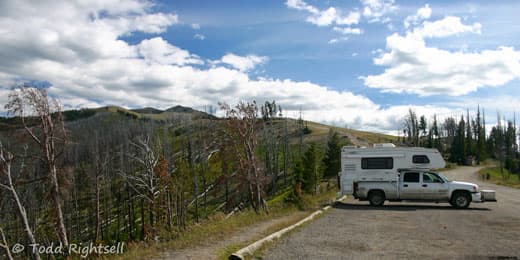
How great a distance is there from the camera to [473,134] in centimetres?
11156

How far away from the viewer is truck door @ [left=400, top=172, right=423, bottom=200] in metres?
19.8

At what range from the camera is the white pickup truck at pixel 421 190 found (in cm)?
1927

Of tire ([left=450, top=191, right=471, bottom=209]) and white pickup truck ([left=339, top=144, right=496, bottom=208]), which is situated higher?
white pickup truck ([left=339, top=144, right=496, bottom=208])

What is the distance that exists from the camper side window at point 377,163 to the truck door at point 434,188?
5.53 feet

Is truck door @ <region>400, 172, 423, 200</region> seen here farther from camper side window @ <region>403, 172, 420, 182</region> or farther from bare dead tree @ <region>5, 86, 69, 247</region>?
bare dead tree @ <region>5, 86, 69, 247</region>

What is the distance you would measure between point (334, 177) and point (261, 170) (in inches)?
1084

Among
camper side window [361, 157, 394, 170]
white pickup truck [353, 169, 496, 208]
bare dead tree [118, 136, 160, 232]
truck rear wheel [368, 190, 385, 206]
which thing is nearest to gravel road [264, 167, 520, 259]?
white pickup truck [353, 169, 496, 208]

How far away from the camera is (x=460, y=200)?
19.3 m

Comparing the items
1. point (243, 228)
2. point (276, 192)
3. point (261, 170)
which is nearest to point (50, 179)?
point (261, 170)

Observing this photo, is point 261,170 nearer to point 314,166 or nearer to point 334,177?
point 314,166

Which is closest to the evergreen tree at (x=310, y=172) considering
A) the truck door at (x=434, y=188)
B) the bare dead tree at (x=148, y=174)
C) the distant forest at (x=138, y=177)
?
the distant forest at (x=138, y=177)

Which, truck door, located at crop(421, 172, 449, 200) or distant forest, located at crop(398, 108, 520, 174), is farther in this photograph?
distant forest, located at crop(398, 108, 520, 174)

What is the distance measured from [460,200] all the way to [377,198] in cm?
379

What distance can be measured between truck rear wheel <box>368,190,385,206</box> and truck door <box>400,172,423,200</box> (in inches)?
37.7
